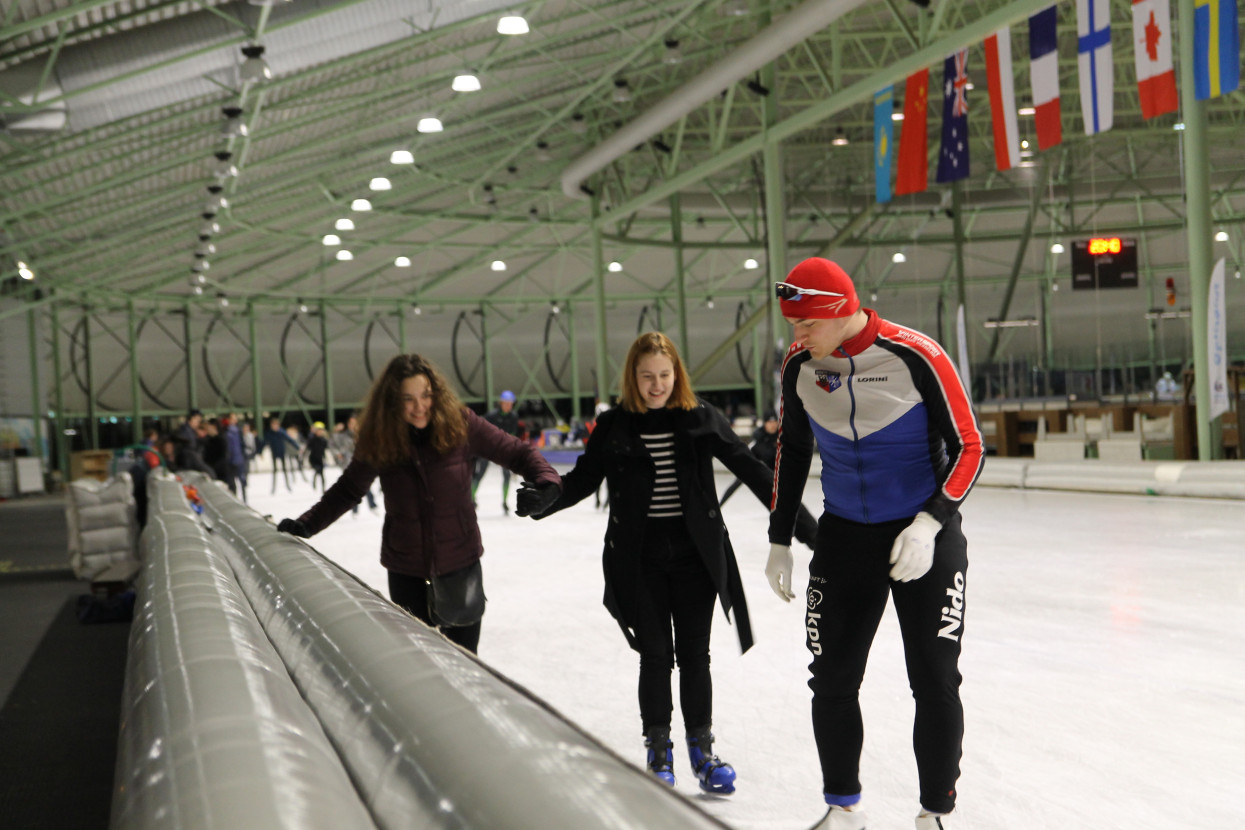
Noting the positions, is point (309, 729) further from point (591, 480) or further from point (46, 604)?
point (46, 604)

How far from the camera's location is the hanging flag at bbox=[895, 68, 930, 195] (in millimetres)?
14141

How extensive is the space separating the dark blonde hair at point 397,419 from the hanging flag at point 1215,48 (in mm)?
9822

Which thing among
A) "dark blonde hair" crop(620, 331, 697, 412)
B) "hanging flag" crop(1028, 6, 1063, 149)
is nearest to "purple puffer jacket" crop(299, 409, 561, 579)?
"dark blonde hair" crop(620, 331, 697, 412)

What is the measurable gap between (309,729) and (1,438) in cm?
2585

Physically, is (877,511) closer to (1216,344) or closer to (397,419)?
(397,419)

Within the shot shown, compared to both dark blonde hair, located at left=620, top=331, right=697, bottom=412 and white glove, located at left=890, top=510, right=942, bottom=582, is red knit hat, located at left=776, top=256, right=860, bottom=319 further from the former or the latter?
dark blonde hair, located at left=620, top=331, right=697, bottom=412

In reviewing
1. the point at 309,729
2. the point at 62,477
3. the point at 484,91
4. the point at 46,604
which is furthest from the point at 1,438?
the point at 309,729

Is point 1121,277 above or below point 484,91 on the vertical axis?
below

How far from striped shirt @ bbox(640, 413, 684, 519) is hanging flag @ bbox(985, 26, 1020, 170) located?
10299mm

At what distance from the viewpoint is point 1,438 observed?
933 inches

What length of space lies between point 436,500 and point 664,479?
0.82m

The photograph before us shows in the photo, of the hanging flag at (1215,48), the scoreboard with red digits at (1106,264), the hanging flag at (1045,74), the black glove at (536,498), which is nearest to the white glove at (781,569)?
the black glove at (536,498)

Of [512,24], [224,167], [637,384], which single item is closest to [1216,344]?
[512,24]

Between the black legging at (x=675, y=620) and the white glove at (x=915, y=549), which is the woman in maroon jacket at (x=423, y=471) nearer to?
the black legging at (x=675, y=620)
